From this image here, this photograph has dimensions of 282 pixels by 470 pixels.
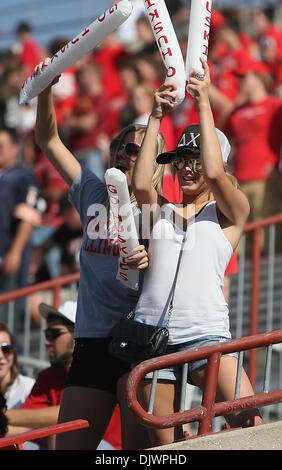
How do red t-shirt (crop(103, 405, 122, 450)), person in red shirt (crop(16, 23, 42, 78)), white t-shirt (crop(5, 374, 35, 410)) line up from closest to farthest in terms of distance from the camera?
red t-shirt (crop(103, 405, 122, 450)) → white t-shirt (crop(5, 374, 35, 410)) → person in red shirt (crop(16, 23, 42, 78))

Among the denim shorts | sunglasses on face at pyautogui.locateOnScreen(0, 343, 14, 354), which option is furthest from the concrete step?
sunglasses on face at pyautogui.locateOnScreen(0, 343, 14, 354)

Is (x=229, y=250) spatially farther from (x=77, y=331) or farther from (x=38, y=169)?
(x=38, y=169)

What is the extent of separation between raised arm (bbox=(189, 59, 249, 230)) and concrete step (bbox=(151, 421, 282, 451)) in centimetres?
85

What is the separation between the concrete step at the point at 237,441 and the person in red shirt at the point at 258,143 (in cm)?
453

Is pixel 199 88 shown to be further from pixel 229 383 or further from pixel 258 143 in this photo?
pixel 258 143

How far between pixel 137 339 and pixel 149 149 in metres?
0.78

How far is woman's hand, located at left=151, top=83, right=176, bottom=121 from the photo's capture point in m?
3.91

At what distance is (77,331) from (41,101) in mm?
1107

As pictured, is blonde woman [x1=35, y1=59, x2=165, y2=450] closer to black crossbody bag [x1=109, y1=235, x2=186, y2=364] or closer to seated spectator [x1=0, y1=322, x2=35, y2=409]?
black crossbody bag [x1=109, y1=235, x2=186, y2=364]

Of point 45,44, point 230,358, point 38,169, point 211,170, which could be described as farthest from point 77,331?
point 45,44

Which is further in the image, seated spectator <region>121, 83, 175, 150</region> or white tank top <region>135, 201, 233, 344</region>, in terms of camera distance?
seated spectator <region>121, 83, 175, 150</region>

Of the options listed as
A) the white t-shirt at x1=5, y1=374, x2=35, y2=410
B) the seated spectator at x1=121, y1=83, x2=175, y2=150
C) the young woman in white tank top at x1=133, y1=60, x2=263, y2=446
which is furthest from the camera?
the seated spectator at x1=121, y1=83, x2=175, y2=150

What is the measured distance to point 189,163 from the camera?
12.9 ft

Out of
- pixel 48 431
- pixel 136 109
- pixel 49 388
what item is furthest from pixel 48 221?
pixel 48 431
